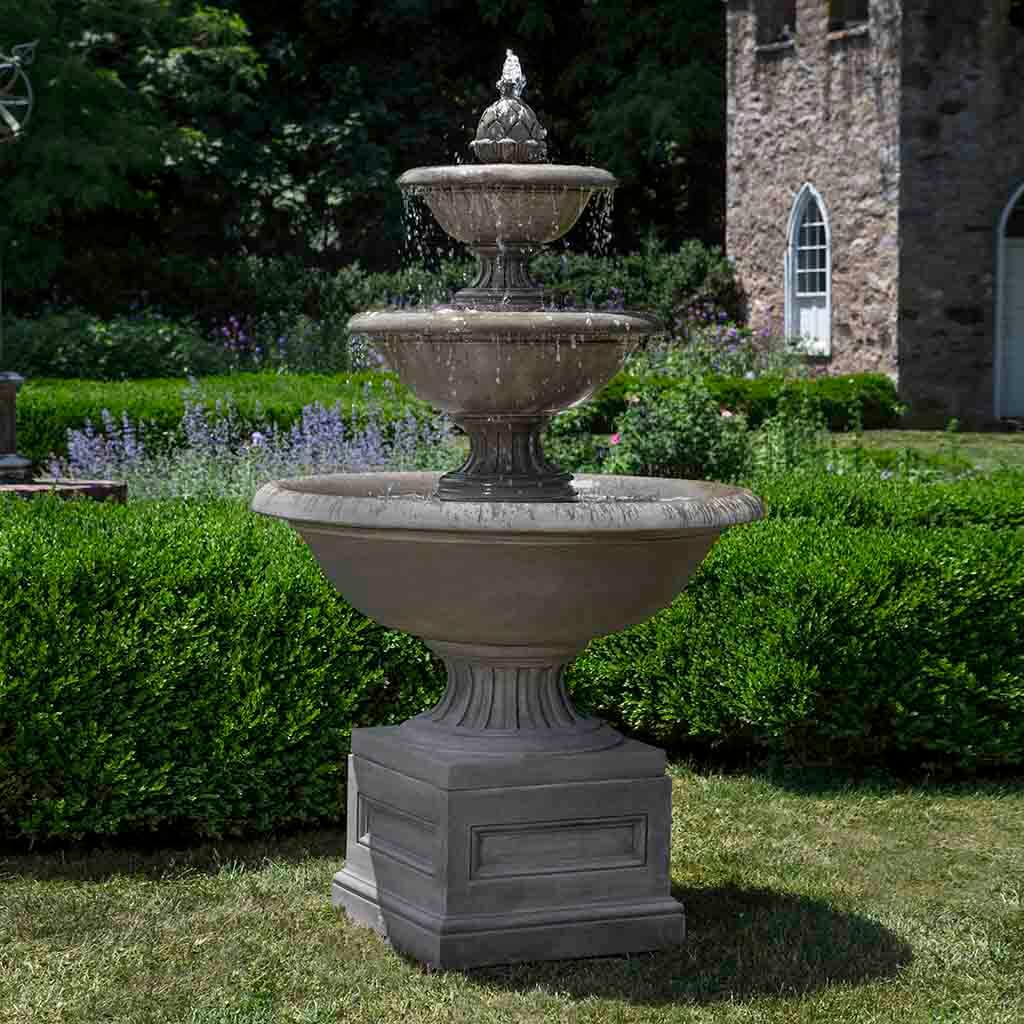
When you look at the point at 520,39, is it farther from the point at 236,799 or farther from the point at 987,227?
the point at 236,799

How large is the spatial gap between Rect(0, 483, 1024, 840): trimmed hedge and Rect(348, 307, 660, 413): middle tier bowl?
3.92ft

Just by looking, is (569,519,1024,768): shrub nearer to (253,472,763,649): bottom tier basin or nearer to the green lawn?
(253,472,763,649): bottom tier basin

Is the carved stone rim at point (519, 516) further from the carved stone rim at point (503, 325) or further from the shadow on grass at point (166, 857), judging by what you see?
the shadow on grass at point (166, 857)

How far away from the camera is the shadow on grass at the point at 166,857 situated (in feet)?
18.0

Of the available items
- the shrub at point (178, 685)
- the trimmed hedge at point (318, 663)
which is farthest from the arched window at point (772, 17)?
the shrub at point (178, 685)

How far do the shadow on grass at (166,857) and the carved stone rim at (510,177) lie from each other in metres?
2.10

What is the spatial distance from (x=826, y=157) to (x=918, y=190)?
55.5 inches

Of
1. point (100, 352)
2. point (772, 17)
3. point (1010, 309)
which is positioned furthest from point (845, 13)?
point (100, 352)

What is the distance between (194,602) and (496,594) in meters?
1.40

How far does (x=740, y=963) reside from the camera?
4.79 meters

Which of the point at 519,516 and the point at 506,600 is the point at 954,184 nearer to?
the point at 506,600

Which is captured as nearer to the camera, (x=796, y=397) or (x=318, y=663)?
(x=318, y=663)

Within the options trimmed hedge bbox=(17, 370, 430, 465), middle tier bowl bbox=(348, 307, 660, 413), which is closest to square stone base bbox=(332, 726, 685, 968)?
middle tier bowl bbox=(348, 307, 660, 413)

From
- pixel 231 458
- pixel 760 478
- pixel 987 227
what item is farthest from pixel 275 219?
pixel 760 478
